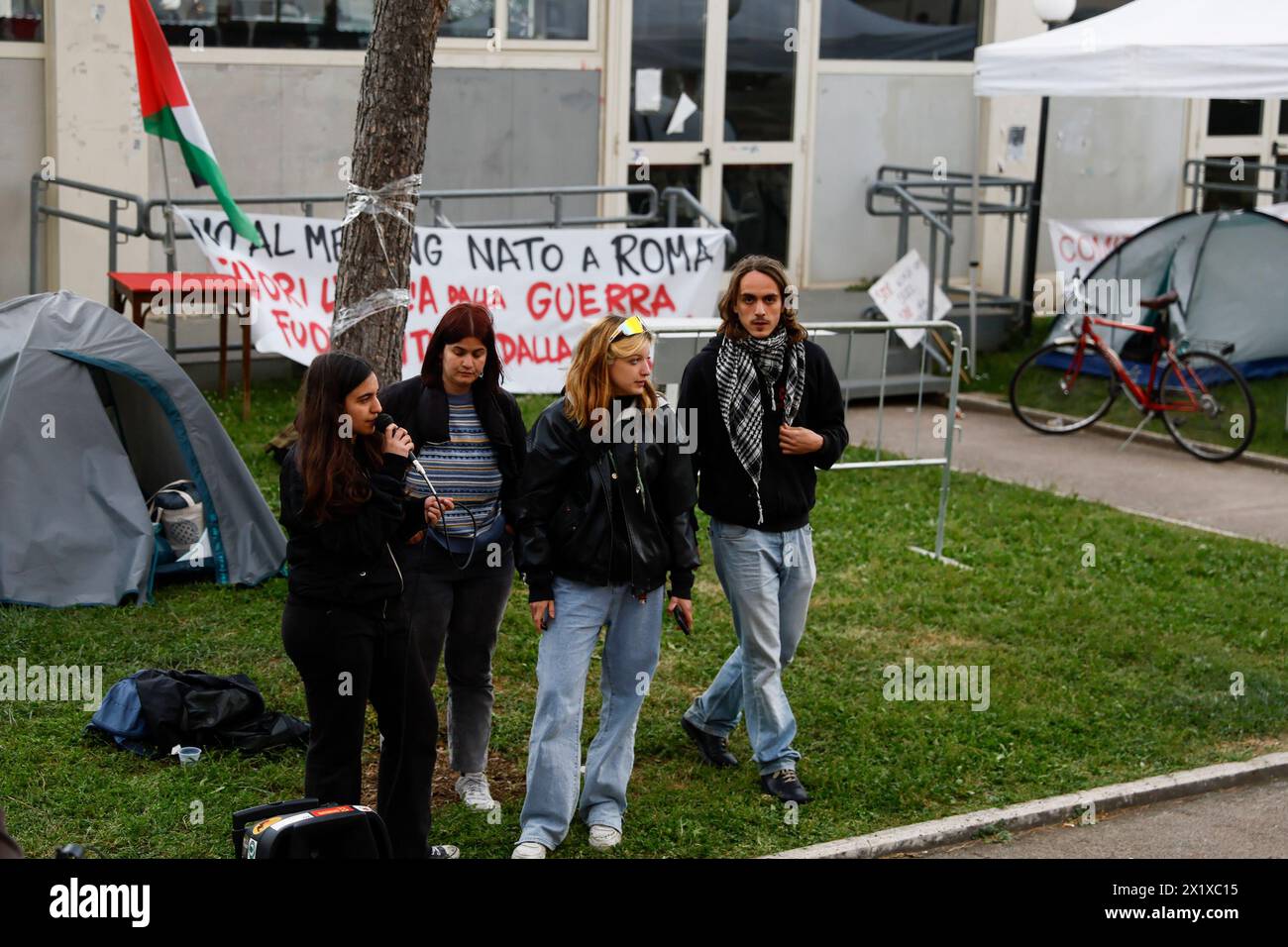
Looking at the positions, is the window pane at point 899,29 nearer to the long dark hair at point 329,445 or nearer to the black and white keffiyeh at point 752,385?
the black and white keffiyeh at point 752,385

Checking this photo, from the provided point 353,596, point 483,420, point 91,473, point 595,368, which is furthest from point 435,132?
point 353,596

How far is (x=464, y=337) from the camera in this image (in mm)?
5410

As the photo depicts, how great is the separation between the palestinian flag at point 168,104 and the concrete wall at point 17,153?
4.07 m

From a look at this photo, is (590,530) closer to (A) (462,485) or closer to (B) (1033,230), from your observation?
(A) (462,485)

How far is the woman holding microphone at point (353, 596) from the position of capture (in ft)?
15.9

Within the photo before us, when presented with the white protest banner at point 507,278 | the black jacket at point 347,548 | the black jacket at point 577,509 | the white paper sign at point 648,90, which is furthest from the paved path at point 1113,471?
the black jacket at point 347,548

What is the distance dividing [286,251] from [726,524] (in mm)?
6774

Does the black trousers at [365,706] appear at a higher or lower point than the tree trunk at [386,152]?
lower

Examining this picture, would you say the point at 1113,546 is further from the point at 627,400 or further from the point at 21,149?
the point at 21,149

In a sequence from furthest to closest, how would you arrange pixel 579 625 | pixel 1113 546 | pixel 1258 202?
pixel 1258 202 < pixel 1113 546 < pixel 579 625

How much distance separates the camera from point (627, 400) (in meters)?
5.38

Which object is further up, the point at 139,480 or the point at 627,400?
the point at 627,400

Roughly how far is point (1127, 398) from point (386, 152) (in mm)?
8489
